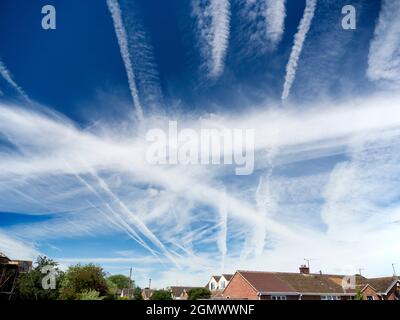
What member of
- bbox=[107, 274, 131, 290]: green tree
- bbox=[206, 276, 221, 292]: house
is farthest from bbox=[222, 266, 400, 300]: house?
bbox=[107, 274, 131, 290]: green tree

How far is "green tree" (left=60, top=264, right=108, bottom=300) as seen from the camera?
33812 mm

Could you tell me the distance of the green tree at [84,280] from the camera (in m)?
33.8

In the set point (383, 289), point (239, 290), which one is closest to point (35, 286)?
point (239, 290)

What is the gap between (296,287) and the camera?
46219 mm

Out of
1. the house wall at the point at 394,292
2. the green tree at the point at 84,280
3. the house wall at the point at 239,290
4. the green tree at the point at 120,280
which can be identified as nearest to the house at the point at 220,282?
the house wall at the point at 239,290

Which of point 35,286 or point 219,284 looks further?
point 219,284

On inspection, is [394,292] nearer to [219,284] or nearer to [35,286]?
[219,284]

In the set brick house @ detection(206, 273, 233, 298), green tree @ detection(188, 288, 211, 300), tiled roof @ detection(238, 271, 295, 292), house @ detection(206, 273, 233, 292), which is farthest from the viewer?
house @ detection(206, 273, 233, 292)

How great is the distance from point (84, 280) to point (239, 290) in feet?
67.7

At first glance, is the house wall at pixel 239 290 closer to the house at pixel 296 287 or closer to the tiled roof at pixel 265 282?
the house at pixel 296 287

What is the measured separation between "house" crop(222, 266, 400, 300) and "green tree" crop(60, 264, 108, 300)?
58.9 feet

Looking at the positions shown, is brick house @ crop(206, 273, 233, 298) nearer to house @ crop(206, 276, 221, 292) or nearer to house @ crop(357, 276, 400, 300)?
house @ crop(206, 276, 221, 292)
